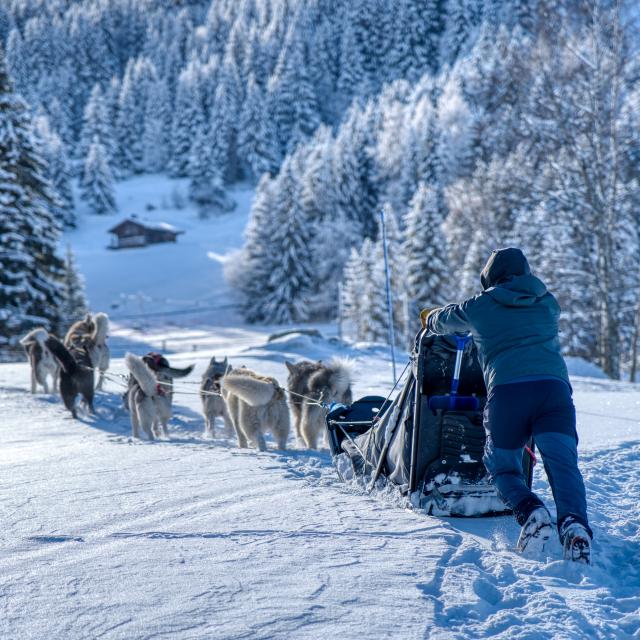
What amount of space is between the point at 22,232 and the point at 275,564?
21712 millimetres

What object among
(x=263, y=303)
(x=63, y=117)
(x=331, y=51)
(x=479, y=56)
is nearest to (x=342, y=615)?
(x=263, y=303)

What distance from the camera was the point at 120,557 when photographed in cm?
297

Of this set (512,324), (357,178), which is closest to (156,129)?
(357,178)

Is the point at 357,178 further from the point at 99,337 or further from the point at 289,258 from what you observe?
the point at 99,337

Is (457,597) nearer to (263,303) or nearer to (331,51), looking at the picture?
(263,303)

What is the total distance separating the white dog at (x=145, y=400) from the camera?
292 inches

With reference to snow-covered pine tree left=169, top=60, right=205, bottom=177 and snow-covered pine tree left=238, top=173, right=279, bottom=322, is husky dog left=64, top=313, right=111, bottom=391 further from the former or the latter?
snow-covered pine tree left=169, top=60, right=205, bottom=177

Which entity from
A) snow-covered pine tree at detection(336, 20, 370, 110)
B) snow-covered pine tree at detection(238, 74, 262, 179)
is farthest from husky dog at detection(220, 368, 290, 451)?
snow-covered pine tree at detection(336, 20, 370, 110)

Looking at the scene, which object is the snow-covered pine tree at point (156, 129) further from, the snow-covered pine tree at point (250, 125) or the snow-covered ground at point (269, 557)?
the snow-covered ground at point (269, 557)

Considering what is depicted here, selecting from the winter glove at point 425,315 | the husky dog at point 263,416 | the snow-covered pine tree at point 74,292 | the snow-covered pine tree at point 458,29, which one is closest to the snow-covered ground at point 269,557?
the husky dog at point 263,416

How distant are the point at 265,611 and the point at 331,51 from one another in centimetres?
11310

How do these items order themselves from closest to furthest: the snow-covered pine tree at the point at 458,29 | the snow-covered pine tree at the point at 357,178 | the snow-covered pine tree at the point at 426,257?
1. the snow-covered pine tree at the point at 426,257
2. the snow-covered pine tree at the point at 357,178
3. the snow-covered pine tree at the point at 458,29

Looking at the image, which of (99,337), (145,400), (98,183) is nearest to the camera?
(145,400)

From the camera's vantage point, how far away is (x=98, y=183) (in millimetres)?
76750
